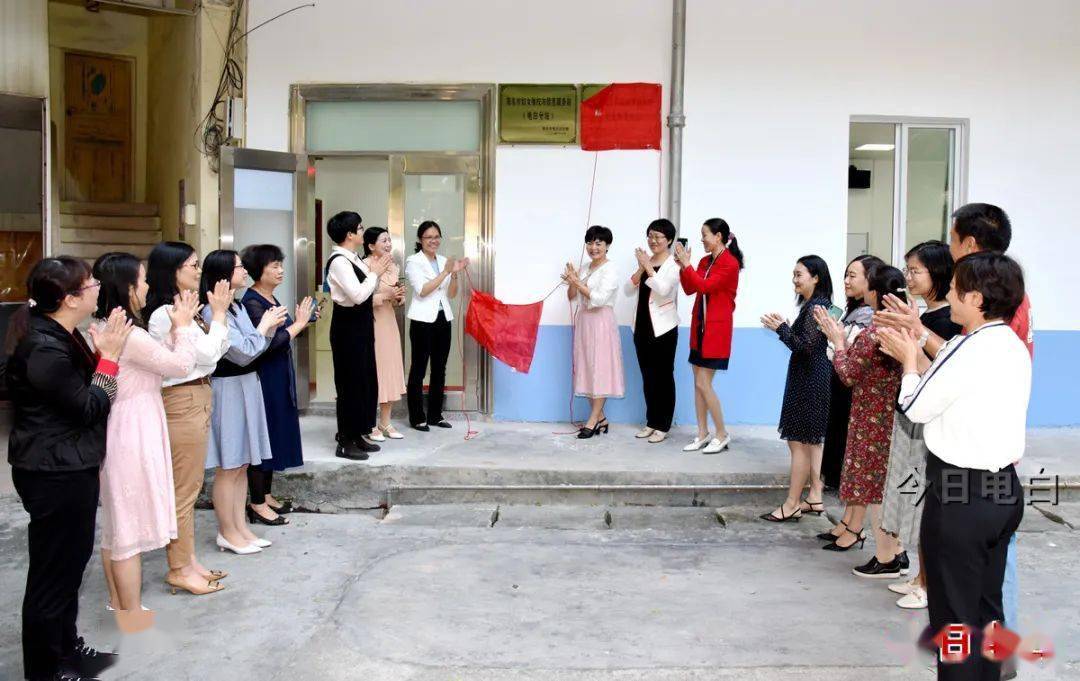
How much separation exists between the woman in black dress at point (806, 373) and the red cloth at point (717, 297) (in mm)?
1109

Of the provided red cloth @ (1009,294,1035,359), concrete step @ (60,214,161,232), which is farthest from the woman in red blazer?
concrete step @ (60,214,161,232)

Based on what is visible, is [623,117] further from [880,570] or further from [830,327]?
[880,570]

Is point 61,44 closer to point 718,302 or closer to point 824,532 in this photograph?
point 718,302

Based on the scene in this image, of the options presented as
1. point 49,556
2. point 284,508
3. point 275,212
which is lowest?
point 284,508

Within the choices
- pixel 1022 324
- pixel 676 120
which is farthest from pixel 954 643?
pixel 676 120

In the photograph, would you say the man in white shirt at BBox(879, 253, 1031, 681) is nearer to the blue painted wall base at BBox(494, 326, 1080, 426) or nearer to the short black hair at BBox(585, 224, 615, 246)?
the short black hair at BBox(585, 224, 615, 246)

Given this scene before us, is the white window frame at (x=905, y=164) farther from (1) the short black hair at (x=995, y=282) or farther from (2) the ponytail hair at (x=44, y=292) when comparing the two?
(2) the ponytail hair at (x=44, y=292)

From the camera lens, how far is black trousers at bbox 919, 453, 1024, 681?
2844mm

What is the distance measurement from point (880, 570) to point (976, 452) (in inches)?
71.4

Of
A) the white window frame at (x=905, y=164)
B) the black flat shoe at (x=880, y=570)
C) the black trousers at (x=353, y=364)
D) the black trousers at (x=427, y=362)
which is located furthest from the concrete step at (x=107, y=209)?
the black flat shoe at (x=880, y=570)

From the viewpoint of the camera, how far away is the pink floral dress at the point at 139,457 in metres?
3.55

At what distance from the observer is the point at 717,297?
6.43 metres

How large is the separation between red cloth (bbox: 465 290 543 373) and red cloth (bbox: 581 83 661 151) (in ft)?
4.51

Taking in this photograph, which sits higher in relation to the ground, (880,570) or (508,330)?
(508,330)
